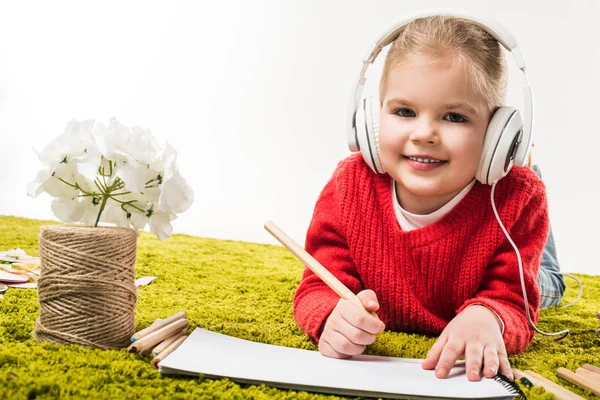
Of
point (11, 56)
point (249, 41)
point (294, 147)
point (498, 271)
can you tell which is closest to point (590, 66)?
point (294, 147)

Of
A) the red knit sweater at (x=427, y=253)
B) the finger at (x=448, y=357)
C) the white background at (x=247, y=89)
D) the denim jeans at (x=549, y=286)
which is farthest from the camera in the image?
the white background at (x=247, y=89)

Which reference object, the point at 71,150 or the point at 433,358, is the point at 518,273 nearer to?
the point at 433,358

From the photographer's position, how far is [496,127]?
3.12 ft

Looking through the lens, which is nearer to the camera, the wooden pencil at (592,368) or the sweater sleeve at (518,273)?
the wooden pencil at (592,368)

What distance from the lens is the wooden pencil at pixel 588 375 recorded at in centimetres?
84

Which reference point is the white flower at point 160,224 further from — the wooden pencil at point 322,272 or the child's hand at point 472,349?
the child's hand at point 472,349

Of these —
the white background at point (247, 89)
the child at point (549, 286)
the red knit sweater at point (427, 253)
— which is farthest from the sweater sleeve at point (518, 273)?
the white background at point (247, 89)

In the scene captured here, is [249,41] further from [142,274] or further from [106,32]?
[142,274]

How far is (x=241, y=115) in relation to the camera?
2.97 metres

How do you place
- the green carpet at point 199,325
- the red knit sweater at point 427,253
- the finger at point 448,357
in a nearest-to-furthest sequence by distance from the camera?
the green carpet at point 199,325, the finger at point 448,357, the red knit sweater at point 427,253

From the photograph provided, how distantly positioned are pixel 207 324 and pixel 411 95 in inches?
19.5

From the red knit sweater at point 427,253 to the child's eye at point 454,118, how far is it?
15cm

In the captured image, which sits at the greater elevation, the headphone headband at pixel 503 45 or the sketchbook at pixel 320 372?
the headphone headband at pixel 503 45

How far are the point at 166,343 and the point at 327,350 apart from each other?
0.73 feet
